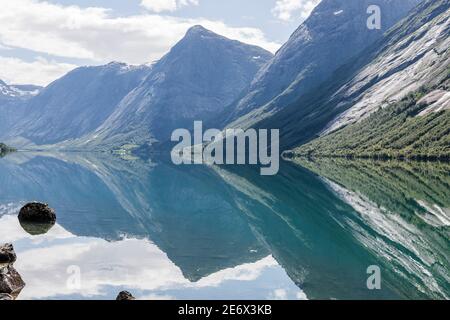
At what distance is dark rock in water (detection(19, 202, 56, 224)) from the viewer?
61.5 m

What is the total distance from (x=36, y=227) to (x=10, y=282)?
29345 mm

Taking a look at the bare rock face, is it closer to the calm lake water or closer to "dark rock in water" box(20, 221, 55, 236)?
the calm lake water

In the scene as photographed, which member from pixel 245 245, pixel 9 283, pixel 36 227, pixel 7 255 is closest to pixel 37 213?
pixel 36 227

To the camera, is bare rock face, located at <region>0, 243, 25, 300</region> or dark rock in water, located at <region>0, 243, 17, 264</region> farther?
dark rock in water, located at <region>0, 243, 17, 264</region>

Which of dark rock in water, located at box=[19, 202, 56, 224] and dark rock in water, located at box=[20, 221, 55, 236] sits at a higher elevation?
dark rock in water, located at box=[19, 202, 56, 224]

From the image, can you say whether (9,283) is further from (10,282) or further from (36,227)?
(36,227)

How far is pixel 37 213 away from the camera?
6275 centimetres

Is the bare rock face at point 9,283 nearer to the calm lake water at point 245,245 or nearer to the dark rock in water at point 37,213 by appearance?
the calm lake water at point 245,245

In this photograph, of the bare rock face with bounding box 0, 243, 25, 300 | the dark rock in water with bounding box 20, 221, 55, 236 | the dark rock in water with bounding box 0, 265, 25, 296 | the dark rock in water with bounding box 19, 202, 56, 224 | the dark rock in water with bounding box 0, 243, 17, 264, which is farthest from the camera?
the dark rock in water with bounding box 19, 202, 56, 224

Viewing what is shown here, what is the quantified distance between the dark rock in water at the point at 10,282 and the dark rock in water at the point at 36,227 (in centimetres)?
2159

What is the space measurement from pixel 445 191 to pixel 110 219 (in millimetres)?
54080

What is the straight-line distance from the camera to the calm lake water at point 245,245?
110 ft

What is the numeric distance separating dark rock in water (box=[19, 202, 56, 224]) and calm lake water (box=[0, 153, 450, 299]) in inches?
56.1

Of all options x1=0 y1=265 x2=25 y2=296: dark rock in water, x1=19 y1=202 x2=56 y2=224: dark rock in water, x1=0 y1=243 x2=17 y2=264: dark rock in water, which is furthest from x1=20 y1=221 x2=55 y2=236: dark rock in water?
x1=0 y1=265 x2=25 y2=296: dark rock in water
